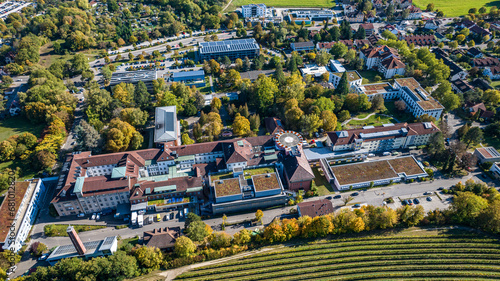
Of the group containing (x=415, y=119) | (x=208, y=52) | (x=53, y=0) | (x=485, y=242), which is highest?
(x=53, y=0)

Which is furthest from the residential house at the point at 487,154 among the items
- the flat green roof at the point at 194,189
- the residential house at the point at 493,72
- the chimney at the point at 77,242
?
the chimney at the point at 77,242

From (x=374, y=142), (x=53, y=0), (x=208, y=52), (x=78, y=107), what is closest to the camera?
(x=374, y=142)

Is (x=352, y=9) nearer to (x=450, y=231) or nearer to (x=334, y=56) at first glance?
(x=334, y=56)

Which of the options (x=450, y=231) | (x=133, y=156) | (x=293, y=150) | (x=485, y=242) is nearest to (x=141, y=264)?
(x=133, y=156)

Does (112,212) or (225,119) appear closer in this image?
(112,212)

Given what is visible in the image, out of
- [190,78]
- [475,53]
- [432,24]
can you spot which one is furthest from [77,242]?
[432,24]

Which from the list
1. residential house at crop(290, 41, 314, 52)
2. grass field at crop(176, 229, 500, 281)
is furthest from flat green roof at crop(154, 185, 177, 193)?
residential house at crop(290, 41, 314, 52)

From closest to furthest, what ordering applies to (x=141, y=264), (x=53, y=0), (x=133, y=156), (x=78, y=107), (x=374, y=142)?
(x=141, y=264) < (x=133, y=156) < (x=374, y=142) < (x=78, y=107) < (x=53, y=0)

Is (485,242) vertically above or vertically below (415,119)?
below
